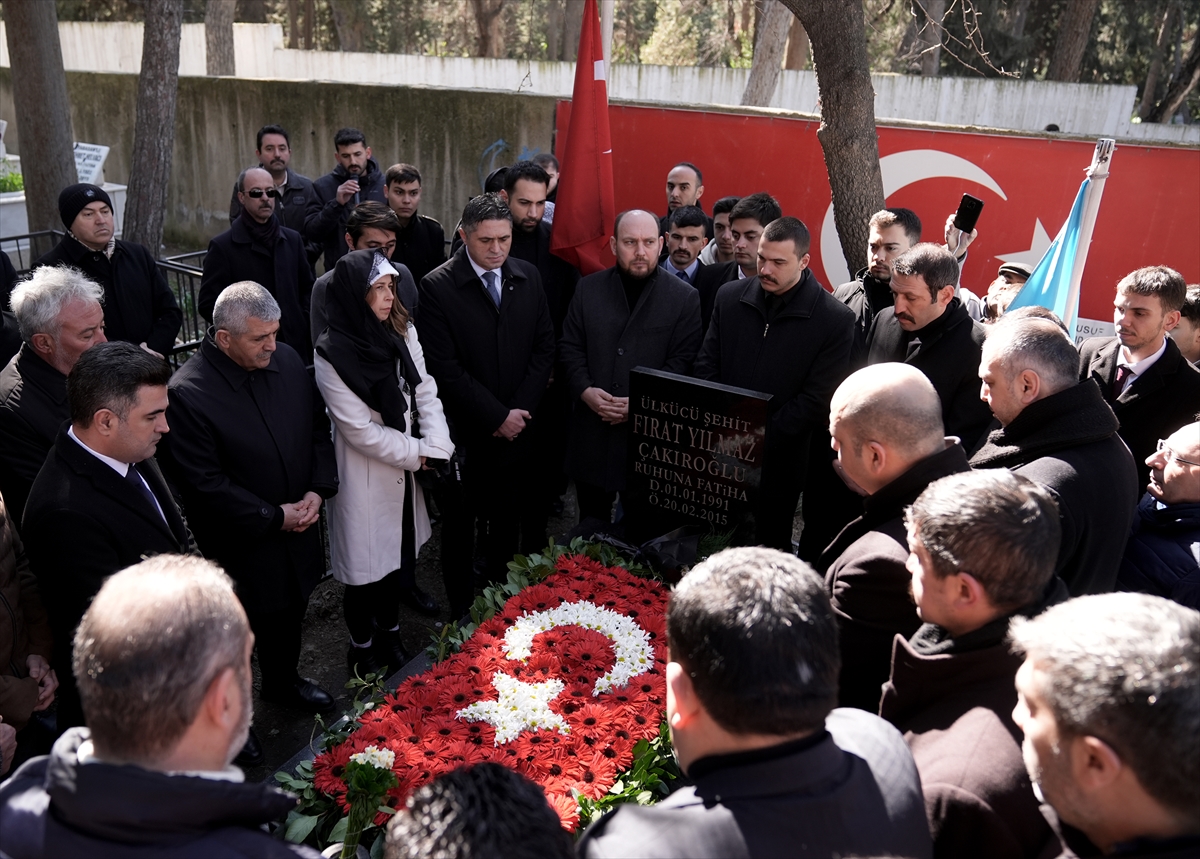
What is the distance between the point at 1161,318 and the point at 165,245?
13332mm

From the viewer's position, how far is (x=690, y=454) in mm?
3939

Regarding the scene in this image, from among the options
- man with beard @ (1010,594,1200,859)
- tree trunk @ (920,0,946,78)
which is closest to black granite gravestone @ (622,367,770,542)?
man with beard @ (1010,594,1200,859)

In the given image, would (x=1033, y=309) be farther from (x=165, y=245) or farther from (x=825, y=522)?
(x=165, y=245)

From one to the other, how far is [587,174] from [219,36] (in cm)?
1572

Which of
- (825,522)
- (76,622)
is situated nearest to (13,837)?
(76,622)

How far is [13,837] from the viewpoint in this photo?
148 centimetres

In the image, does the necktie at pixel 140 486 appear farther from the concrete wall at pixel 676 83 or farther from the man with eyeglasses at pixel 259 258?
the concrete wall at pixel 676 83

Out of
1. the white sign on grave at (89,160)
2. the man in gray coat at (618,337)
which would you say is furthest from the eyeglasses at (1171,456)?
the white sign on grave at (89,160)

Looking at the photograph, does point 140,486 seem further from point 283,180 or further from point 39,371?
point 283,180

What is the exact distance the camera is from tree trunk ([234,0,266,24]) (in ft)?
108

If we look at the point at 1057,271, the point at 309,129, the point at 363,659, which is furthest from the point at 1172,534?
the point at 309,129

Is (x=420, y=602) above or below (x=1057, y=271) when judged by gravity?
below

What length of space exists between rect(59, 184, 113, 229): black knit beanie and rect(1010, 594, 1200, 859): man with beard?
5.35m

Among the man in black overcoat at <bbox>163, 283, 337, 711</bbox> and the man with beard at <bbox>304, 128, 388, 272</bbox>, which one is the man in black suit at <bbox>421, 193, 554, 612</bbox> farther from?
the man with beard at <bbox>304, 128, 388, 272</bbox>
